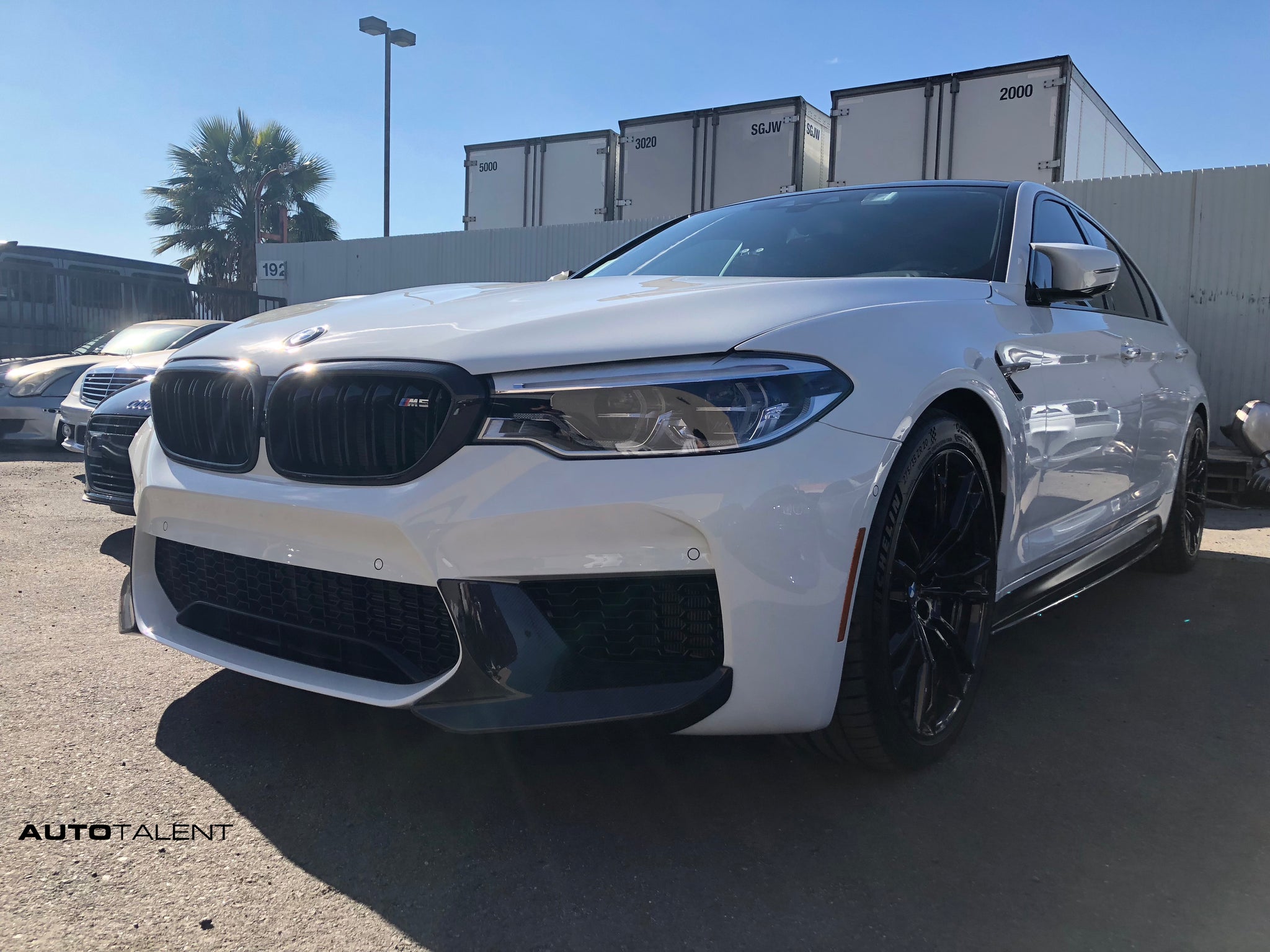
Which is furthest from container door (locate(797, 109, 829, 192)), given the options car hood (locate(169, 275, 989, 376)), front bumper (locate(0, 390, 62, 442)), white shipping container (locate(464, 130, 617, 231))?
car hood (locate(169, 275, 989, 376))

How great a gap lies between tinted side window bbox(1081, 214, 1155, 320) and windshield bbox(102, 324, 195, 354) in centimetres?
725

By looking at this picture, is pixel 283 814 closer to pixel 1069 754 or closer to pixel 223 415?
pixel 223 415

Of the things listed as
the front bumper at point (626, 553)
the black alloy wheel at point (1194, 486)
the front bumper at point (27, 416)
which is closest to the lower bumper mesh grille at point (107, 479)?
the front bumper at point (626, 553)

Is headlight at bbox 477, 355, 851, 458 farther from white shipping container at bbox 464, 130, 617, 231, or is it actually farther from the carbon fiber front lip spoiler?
white shipping container at bbox 464, 130, 617, 231

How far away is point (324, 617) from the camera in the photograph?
2053 millimetres

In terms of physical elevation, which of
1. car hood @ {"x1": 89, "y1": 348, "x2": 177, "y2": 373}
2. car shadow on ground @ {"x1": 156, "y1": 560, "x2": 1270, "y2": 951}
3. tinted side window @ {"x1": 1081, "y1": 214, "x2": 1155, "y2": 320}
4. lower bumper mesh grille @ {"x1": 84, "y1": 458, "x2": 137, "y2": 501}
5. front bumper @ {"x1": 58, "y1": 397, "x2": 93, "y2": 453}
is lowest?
car shadow on ground @ {"x1": 156, "y1": 560, "x2": 1270, "y2": 951}

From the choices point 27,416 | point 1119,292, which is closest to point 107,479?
point 1119,292

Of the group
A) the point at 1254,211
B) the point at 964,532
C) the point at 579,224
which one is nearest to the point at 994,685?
the point at 964,532

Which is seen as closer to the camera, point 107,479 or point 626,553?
point 626,553

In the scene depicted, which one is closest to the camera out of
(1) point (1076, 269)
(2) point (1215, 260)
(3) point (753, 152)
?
(1) point (1076, 269)

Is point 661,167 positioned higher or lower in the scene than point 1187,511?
higher

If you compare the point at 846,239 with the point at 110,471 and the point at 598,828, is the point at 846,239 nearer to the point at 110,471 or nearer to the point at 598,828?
the point at 598,828

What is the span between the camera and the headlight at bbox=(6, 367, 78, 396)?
903cm

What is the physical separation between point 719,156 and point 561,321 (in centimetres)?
1237
